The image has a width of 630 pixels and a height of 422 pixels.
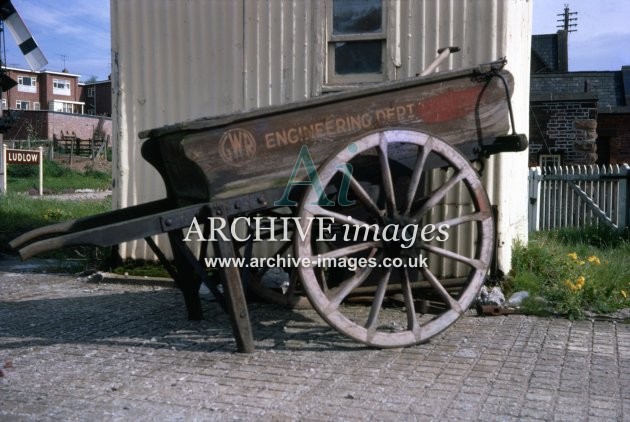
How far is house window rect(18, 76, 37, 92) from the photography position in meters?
76.4

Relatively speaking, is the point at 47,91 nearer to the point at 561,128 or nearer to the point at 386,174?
the point at 561,128

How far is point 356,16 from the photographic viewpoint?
22.5ft

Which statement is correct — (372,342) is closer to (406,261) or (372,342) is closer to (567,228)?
(406,261)

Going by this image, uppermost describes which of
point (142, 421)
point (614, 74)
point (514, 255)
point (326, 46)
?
point (614, 74)

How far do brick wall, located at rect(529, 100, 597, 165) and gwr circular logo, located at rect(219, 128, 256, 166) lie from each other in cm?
1661

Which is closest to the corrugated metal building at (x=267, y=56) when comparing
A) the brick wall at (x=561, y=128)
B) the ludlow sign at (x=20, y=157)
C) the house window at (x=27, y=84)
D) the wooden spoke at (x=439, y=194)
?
the wooden spoke at (x=439, y=194)

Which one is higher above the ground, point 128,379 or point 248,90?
point 248,90

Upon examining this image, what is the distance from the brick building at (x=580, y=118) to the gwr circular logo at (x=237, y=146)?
54.5 feet

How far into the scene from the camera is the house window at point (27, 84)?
76.4 meters

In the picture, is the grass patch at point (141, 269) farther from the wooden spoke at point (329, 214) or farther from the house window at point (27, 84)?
the house window at point (27, 84)

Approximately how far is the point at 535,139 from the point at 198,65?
15152 millimetres

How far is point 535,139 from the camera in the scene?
803 inches

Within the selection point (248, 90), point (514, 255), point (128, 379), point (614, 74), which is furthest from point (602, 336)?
point (614, 74)

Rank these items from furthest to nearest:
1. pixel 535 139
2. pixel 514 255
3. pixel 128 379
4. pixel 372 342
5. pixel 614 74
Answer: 1. pixel 614 74
2. pixel 535 139
3. pixel 514 255
4. pixel 372 342
5. pixel 128 379
